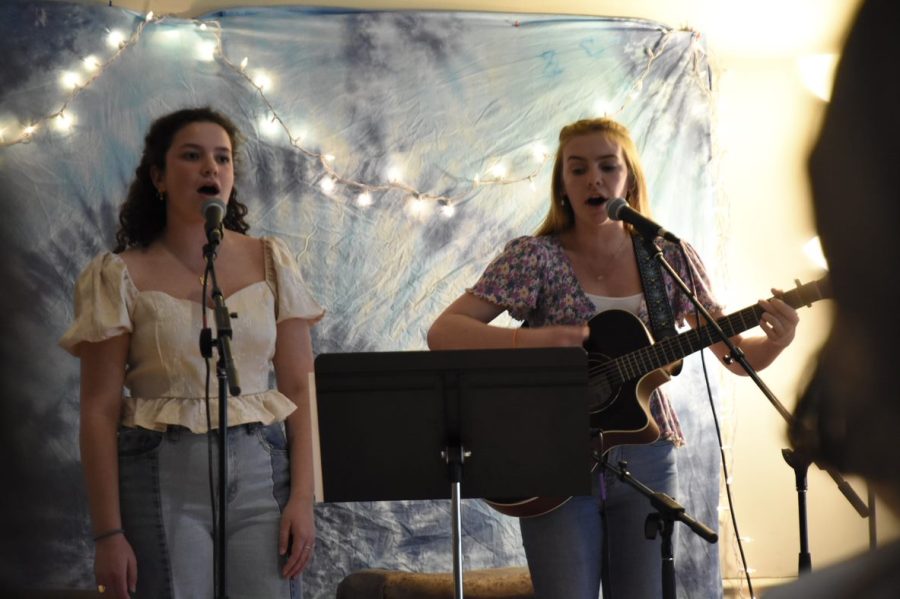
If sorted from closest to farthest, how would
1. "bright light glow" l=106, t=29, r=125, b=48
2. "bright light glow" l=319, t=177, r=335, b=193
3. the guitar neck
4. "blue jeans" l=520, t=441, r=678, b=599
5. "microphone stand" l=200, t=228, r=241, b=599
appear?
"microphone stand" l=200, t=228, r=241, b=599, "blue jeans" l=520, t=441, r=678, b=599, the guitar neck, "bright light glow" l=106, t=29, r=125, b=48, "bright light glow" l=319, t=177, r=335, b=193

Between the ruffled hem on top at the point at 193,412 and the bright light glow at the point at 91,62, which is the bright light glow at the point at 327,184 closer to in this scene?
the bright light glow at the point at 91,62

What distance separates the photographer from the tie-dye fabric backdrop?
4.05 m

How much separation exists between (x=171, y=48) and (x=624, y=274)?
7.64ft

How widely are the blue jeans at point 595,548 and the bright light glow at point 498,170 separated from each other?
81.8 inches

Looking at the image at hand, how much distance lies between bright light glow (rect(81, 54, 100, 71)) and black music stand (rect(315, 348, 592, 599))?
8.22 feet

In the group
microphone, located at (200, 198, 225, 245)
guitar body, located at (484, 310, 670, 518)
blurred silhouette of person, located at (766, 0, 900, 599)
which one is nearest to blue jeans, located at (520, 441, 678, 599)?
guitar body, located at (484, 310, 670, 518)

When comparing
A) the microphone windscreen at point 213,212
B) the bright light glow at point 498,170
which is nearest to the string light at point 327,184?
the bright light glow at point 498,170

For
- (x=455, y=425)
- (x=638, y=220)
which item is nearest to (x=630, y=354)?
(x=638, y=220)

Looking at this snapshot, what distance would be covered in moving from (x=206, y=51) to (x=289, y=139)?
0.49m

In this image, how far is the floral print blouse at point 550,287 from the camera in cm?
274

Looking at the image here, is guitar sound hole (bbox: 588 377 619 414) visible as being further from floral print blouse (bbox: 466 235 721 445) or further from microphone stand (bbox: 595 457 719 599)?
microphone stand (bbox: 595 457 719 599)

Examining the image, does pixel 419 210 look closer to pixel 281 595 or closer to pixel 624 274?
pixel 624 274

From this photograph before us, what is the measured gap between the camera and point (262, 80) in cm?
428

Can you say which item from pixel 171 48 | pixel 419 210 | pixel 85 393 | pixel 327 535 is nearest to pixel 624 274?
pixel 85 393
